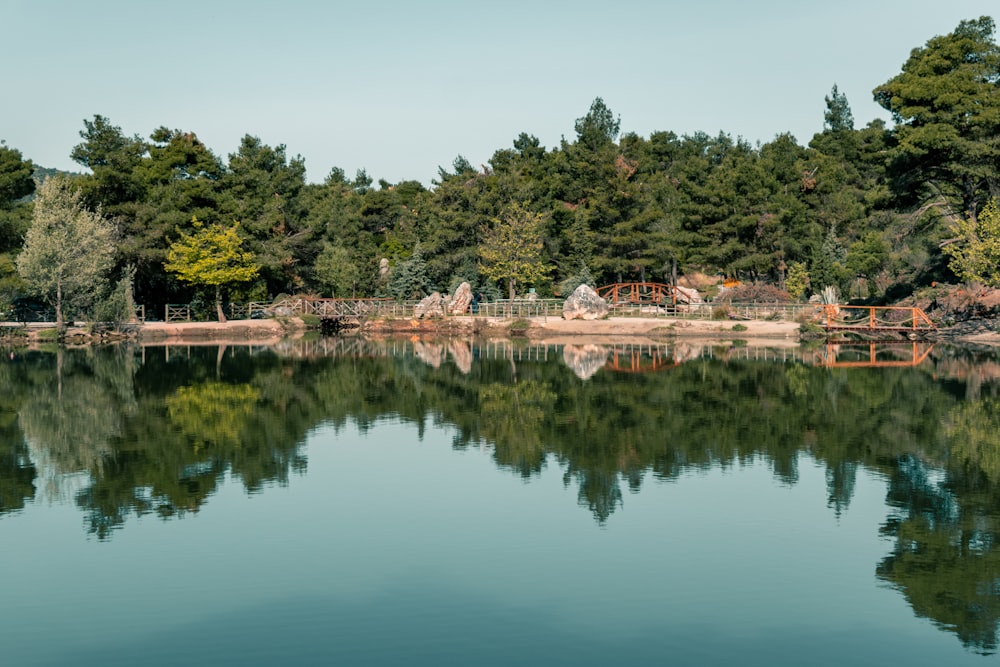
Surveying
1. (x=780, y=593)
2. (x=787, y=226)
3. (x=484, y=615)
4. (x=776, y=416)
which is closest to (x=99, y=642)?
(x=484, y=615)

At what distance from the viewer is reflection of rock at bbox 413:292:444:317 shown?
78.9 meters

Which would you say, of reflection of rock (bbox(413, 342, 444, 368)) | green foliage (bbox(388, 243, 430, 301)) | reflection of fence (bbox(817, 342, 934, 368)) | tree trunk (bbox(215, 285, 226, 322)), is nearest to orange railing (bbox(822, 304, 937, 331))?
reflection of fence (bbox(817, 342, 934, 368))

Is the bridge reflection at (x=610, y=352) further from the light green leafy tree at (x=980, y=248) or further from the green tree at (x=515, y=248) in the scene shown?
the green tree at (x=515, y=248)

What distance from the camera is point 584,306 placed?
2881 inches

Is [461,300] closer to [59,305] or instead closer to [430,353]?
[430,353]

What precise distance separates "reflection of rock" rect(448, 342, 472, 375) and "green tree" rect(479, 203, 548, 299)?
14.3m

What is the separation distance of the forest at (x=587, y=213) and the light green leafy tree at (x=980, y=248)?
0.19 meters

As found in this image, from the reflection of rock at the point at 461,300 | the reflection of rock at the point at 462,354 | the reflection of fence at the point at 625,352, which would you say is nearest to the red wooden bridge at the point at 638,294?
the reflection of rock at the point at 461,300

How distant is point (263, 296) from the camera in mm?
85438

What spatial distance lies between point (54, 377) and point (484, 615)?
119 feet

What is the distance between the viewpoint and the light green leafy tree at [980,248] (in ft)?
192

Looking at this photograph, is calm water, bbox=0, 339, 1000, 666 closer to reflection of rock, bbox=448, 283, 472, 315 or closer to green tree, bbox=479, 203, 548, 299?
reflection of rock, bbox=448, 283, 472, 315

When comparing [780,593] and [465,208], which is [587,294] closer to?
[465,208]

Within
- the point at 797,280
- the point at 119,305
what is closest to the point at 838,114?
the point at 797,280
